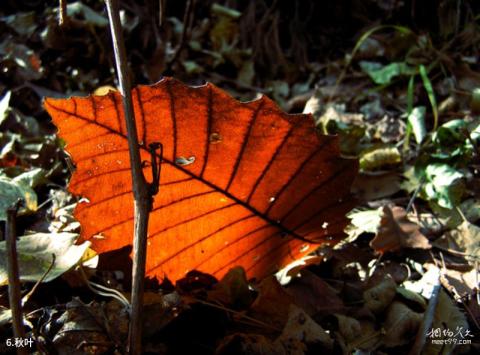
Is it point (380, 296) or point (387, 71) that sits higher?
point (387, 71)

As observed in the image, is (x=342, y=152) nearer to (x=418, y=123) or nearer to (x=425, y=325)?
(x=418, y=123)

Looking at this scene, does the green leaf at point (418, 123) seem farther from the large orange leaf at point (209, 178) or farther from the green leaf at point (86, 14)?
the green leaf at point (86, 14)

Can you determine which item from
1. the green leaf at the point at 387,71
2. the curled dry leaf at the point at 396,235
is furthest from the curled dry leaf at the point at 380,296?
the green leaf at the point at 387,71

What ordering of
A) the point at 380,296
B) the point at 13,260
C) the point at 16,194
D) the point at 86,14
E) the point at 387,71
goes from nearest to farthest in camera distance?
the point at 13,260 < the point at 380,296 < the point at 16,194 < the point at 387,71 < the point at 86,14

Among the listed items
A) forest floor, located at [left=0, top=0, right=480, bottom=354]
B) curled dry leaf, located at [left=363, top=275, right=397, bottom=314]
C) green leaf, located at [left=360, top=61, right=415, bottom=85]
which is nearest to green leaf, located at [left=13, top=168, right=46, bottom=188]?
forest floor, located at [left=0, top=0, right=480, bottom=354]

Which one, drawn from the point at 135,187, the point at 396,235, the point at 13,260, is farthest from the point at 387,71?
the point at 13,260

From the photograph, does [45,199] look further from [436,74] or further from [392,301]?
[436,74]

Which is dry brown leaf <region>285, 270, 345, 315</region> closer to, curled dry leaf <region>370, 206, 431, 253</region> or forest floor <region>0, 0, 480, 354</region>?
forest floor <region>0, 0, 480, 354</region>
